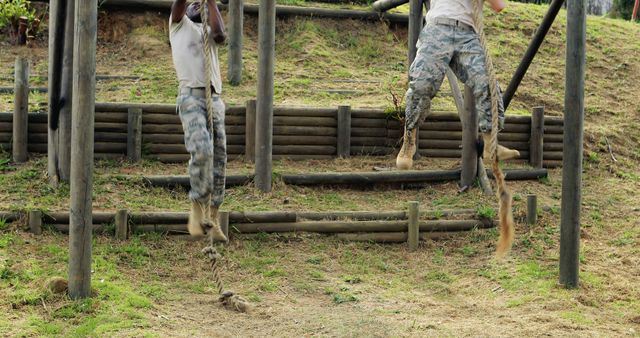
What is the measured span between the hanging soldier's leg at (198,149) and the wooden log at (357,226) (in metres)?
2.42

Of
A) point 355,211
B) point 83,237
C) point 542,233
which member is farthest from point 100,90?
point 542,233

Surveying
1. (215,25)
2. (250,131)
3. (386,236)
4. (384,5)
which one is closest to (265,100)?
(250,131)

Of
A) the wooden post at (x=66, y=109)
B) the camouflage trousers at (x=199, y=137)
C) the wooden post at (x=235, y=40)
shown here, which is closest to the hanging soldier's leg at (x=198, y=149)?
the camouflage trousers at (x=199, y=137)

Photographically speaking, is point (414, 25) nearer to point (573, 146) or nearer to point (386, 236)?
point (386, 236)

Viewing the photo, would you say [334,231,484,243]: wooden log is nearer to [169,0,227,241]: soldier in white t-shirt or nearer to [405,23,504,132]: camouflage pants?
[169,0,227,241]: soldier in white t-shirt

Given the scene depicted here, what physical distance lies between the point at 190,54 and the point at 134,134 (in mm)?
4052

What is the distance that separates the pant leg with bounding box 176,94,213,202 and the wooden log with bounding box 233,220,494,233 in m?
2.49

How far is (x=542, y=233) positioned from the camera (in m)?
10.1

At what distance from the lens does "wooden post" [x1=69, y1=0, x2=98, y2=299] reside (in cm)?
770

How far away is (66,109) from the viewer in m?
9.91

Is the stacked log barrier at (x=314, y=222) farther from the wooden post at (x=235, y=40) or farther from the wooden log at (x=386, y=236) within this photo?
the wooden post at (x=235, y=40)

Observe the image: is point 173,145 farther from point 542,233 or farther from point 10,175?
point 542,233

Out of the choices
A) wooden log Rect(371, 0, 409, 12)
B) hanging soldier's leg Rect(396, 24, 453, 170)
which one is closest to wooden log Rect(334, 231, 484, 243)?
hanging soldier's leg Rect(396, 24, 453, 170)

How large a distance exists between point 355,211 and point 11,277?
3593 millimetres
